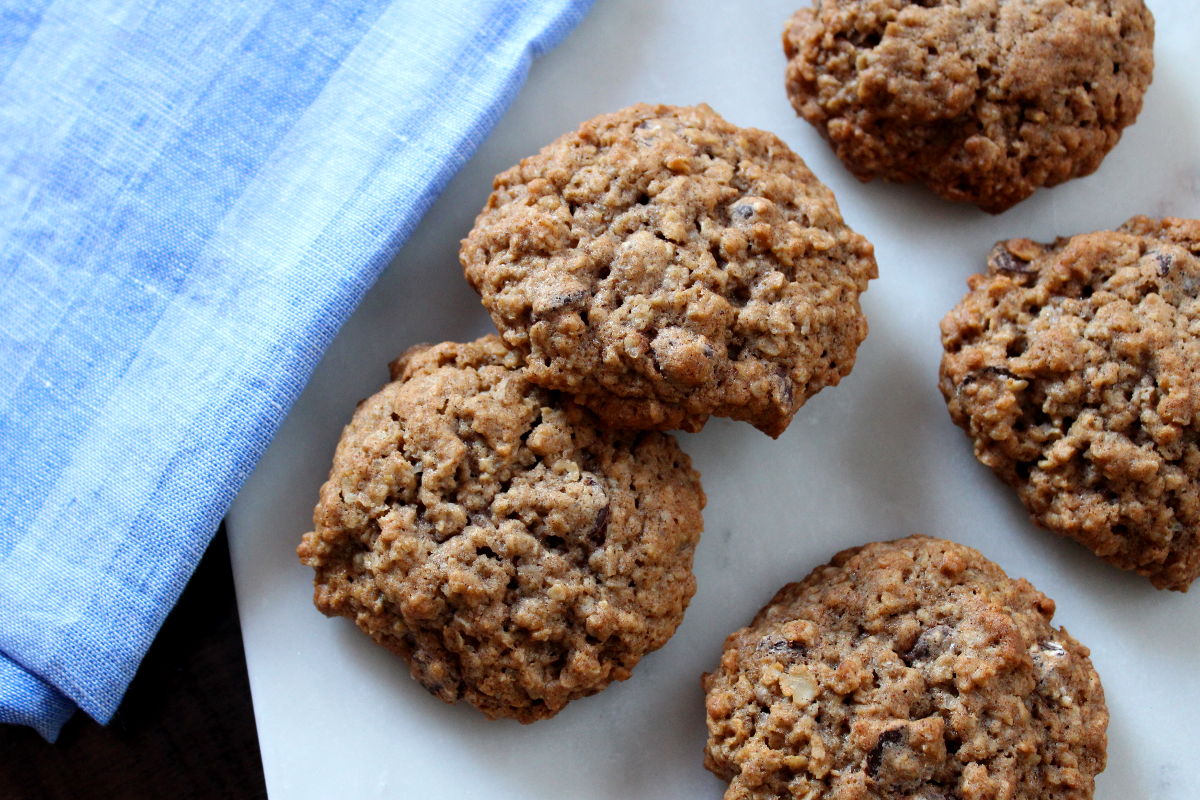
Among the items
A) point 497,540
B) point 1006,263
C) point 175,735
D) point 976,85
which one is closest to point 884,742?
point 497,540

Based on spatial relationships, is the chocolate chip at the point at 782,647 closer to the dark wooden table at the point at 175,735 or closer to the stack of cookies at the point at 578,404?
A: the stack of cookies at the point at 578,404

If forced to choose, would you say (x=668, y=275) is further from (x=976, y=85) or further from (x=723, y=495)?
(x=976, y=85)

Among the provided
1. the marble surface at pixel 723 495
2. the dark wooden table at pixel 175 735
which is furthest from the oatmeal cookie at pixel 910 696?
the dark wooden table at pixel 175 735

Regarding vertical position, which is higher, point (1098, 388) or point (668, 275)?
point (1098, 388)

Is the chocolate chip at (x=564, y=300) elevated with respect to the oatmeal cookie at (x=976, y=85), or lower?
lower

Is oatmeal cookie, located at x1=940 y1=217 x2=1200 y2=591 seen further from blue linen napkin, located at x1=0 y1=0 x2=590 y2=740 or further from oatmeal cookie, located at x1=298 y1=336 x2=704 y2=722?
blue linen napkin, located at x1=0 y1=0 x2=590 y2=740

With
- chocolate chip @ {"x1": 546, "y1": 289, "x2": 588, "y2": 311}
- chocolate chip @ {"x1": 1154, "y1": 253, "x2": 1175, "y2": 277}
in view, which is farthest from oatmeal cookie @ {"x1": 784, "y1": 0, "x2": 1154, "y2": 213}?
chocolate chip @ {"x1": 546, "y1": 289, "x2": 588, "y2": 311}
